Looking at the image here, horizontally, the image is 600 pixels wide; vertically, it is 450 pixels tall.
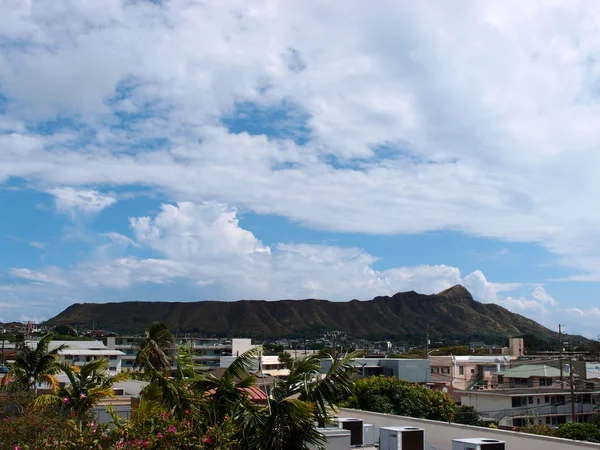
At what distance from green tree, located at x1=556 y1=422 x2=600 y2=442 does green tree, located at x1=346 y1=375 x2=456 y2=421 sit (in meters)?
8.74

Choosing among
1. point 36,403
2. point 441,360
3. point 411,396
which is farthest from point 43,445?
point 441,360

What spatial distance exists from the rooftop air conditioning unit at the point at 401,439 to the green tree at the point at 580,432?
61.4 feet

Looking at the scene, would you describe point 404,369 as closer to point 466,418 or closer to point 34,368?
point 466,418

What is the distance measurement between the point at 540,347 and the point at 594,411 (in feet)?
363

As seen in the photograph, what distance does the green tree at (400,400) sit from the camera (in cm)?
4334

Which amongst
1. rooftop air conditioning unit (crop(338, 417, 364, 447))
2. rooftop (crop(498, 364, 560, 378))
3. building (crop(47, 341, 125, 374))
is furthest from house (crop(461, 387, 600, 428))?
building (crop(47, 341, 125, 374))

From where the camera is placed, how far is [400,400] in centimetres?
4372

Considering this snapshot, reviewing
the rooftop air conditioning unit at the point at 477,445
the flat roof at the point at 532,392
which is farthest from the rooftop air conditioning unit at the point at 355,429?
the flat roof at the point at 532,392

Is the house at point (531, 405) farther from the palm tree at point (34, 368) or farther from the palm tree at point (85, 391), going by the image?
the palm tree at point (85, 391)

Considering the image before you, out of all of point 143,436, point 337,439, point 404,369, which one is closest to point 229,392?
point 143,436

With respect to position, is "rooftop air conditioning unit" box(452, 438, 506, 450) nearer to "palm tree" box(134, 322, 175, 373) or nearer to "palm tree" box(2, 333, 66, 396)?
"palm tree" box(2, 333, 66, 396)

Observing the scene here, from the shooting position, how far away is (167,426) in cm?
1030

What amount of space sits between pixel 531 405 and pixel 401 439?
46.6 meters

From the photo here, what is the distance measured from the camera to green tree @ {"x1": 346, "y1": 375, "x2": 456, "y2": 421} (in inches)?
1706
